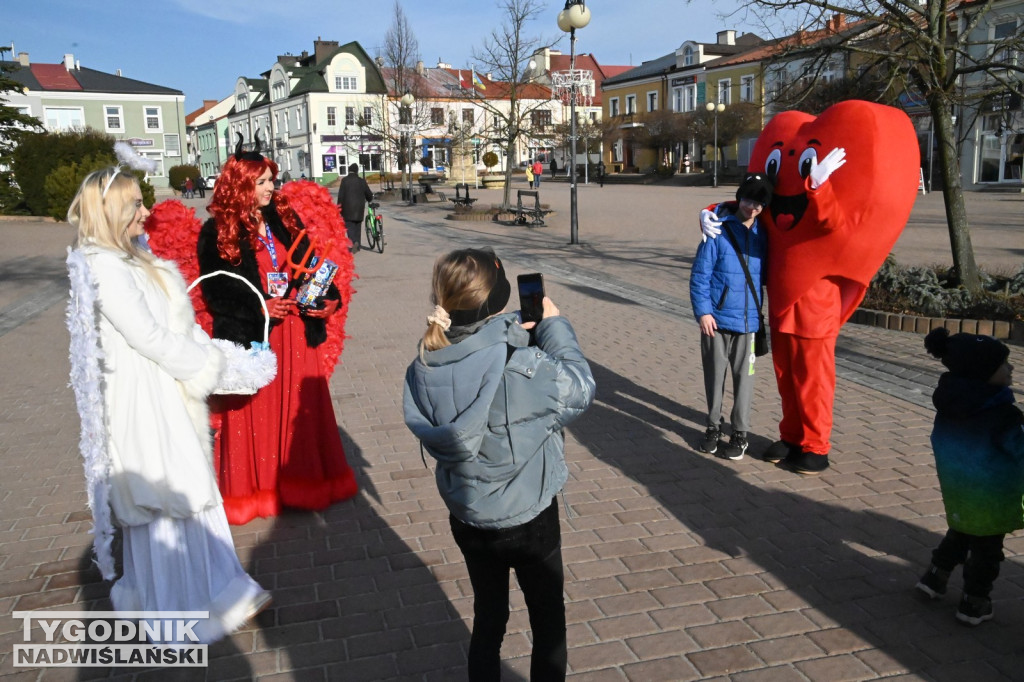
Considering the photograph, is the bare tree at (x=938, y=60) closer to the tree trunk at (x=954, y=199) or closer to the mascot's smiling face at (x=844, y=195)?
A: the tree trunk at (x=954, y=199)

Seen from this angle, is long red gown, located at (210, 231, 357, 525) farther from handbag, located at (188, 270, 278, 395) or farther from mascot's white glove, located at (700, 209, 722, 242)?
mascot's white glove, located at (700, 209, 722, 242)

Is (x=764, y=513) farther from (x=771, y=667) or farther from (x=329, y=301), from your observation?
(x=329, y=301)

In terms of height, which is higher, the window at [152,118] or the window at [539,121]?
the window at [152,118]

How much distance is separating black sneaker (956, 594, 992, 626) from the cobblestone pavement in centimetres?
5

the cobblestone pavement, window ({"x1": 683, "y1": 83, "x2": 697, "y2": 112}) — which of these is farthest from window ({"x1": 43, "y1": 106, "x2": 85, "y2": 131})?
the cobblestone pavement

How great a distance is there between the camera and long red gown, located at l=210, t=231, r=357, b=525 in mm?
4305

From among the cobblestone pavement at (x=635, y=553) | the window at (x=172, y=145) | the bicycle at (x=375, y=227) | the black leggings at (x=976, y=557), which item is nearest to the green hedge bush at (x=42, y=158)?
the bicycle at (x=375, y=227)

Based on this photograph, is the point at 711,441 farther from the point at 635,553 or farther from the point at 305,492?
the point at 305,492

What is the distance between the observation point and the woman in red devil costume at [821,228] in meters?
4.57

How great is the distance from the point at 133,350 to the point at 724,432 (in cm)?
409

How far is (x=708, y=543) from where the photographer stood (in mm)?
4184

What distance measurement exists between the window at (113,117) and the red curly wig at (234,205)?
65.9 m

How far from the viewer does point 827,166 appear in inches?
178

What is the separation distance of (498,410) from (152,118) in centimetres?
6860
